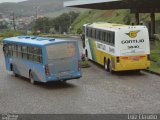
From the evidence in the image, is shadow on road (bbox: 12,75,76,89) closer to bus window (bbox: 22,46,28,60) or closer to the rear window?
bus window (bbox: 22,46,28,60)

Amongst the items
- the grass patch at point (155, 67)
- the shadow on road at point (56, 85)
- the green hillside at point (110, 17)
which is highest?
the shadow on road at point (56, 85)

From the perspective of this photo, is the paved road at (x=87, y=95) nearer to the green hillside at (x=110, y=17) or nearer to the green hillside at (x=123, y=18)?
the green hillside at (x=123, y=18)

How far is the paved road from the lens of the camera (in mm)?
16984

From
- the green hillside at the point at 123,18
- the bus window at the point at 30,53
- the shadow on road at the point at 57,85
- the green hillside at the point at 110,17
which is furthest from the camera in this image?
the green hillside at the point at 110,17

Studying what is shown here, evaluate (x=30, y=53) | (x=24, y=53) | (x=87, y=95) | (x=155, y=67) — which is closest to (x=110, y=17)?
(x=155, y=67)

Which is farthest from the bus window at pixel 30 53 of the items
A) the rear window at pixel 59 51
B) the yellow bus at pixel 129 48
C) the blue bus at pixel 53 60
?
the yellow bus at pixel 129 48

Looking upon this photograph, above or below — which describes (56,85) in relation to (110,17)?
above

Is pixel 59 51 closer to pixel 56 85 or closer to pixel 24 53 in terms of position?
pixel 56 85

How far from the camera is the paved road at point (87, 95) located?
17.0 meters

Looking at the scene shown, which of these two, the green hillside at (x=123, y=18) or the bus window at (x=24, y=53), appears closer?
the bus window at (x=24, y=53)

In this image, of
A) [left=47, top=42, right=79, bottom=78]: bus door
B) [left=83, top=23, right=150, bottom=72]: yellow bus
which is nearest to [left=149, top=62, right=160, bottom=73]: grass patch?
[left=83, top=23, right=150, bottom=72]: yellow bus

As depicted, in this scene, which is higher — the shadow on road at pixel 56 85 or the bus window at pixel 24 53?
the bus window at pixel 24 53

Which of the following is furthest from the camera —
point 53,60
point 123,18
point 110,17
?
point 110,17

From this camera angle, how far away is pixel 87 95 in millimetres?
20469
